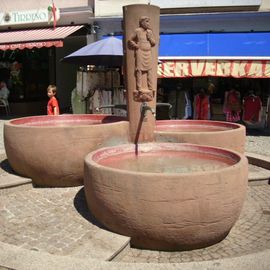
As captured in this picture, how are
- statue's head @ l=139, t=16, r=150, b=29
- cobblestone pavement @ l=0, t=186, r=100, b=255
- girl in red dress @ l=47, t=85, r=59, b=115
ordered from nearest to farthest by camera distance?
cobblestone pavement @ l=0, t=186, r=100, b=255
statue's head @ l=139, t=16, r=150, b=29
girl in red dress @ l=47, t=85, r=59, b=115

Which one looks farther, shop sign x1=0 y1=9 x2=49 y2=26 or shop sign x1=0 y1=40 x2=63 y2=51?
shop sign x1=0 y1=9 x2=49 y2=26

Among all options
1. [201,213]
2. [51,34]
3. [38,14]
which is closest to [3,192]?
[201,213]

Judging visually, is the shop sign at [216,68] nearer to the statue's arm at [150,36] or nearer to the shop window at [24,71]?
the statue's arm at [150,36]

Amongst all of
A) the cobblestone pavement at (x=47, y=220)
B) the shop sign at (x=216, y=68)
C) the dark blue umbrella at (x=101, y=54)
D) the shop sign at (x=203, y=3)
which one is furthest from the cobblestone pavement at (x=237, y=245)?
the shop sign at (x=203, y=3)

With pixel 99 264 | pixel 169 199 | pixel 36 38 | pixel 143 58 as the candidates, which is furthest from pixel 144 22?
pixel 36 38

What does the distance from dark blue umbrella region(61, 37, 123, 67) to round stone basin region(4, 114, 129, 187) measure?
15.5 feet

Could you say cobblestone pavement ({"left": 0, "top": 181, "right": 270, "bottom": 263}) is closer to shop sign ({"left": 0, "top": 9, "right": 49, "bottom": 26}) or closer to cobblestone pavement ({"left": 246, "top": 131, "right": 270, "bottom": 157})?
cobblestone pavement ({"left": 246, "top": 131, "right": 270, "bottom": 157})

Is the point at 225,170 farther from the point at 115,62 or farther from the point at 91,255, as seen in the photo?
the point at 115,62

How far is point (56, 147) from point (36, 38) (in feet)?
31.2

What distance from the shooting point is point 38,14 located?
49.6 ft

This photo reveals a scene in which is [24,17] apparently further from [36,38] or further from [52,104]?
[52,104]

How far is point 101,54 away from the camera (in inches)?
406

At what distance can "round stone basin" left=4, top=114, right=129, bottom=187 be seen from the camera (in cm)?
573

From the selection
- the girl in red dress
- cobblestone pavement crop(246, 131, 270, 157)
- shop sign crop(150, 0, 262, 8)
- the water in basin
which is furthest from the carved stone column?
shop sign crop(150, 0, 262, 8)
